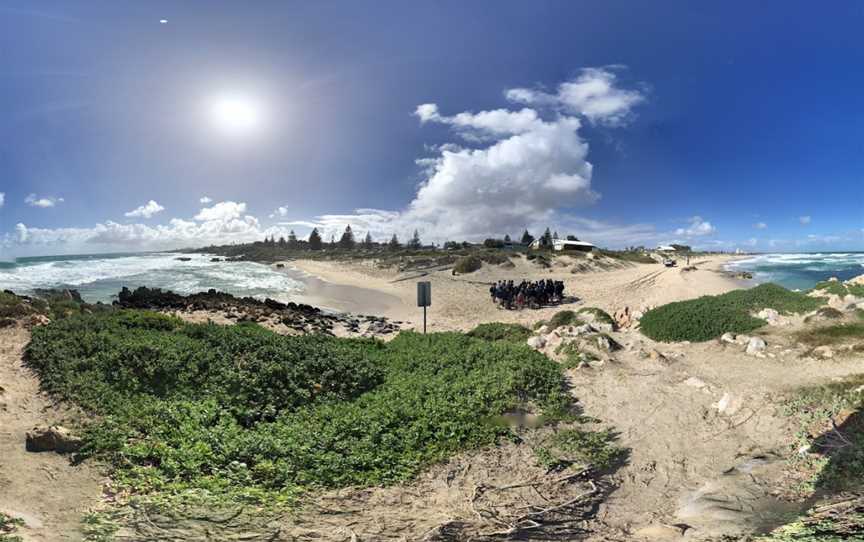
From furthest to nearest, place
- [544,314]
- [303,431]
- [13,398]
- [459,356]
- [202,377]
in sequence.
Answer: [544,314]
[459,356]
[202,377]
[13,398]
[303,431]

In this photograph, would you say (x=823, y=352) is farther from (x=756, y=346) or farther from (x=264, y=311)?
(x=264, y=311)

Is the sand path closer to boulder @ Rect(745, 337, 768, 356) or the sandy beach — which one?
boulder @ Rect(745, 337, 768, 356)

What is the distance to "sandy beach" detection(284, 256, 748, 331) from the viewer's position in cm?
2894

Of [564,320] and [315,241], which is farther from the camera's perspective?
[315,241]

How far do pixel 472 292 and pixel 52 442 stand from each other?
110 ft

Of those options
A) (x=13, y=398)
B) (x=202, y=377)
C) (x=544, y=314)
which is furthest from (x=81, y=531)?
(x=544, y=314)

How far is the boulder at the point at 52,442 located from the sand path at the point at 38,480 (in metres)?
0.11

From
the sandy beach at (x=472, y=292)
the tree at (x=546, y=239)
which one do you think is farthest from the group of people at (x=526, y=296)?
the tree at (x=546, y=239)

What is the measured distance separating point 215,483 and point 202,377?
15.0 ft

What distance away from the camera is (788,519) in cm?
533

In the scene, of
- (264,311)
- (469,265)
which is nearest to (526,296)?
(264,311)

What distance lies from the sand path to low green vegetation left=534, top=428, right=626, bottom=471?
6.41 m

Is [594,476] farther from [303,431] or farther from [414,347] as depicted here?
[414,347]

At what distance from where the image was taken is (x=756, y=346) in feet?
43.2
